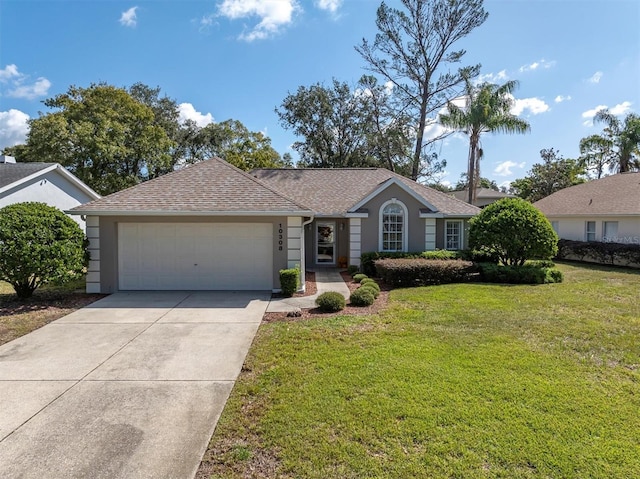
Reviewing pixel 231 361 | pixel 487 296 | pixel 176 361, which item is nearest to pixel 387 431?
pixel 231 361

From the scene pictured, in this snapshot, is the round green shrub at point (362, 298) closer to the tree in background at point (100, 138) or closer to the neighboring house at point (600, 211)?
the neighboring house at point (600, 211)

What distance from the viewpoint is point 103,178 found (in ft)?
90.3

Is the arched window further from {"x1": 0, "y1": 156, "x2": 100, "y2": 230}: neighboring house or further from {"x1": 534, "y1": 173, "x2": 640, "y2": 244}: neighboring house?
{"x1": 0, "y1": 156, "x2": 100, "y2": 230}: neighboring house

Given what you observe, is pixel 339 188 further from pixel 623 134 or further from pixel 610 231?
pixel 623 134

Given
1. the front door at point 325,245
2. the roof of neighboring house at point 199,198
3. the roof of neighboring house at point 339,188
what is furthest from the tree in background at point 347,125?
the roof of neighboring house at point 199,198

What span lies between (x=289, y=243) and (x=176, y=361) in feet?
20.0

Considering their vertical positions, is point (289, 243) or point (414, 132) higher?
point (414, 132)

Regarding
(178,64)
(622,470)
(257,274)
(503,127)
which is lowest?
(622,470)

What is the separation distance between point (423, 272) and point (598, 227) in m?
14.1

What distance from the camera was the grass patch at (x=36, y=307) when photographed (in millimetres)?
7996

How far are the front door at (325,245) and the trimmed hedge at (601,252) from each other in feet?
44.2

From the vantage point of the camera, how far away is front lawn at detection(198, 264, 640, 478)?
349 cm

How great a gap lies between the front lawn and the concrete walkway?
161cm

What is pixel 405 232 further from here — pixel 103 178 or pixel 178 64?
pixel 103 178
